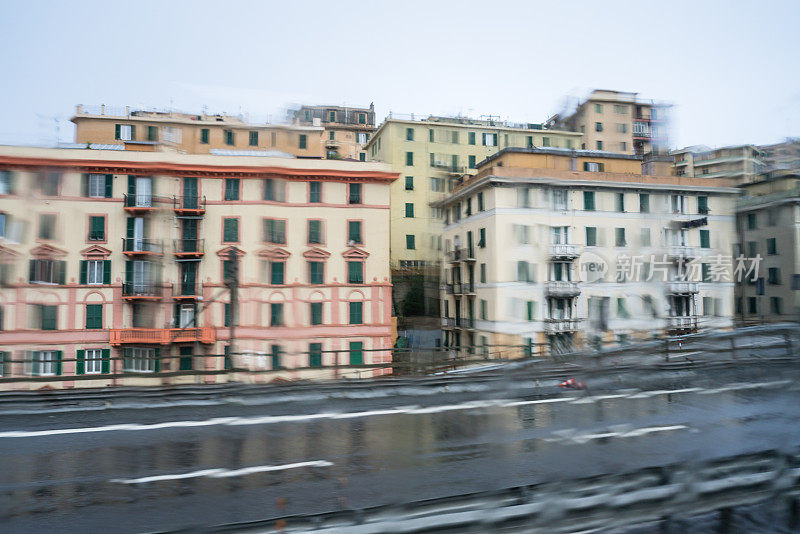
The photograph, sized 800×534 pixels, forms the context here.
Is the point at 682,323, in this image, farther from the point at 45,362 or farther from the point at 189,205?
the point at 45,362

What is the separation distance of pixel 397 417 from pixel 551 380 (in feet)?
3.92

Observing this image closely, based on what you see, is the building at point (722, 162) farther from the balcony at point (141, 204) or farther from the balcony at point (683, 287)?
the balcony at point (141, 204)

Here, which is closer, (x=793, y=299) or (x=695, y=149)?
(x=793, y=299)

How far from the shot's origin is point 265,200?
2.58 metres

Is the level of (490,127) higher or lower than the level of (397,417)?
higher

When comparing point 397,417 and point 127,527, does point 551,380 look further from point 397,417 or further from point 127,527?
point 127,527

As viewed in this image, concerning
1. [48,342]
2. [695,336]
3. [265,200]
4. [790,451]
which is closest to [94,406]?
[48,342]

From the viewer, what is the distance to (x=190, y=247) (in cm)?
261

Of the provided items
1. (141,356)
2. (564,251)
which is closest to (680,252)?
(564,251)

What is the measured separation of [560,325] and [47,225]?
249 centimetres

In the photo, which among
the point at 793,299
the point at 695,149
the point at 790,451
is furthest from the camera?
the point at 695,149

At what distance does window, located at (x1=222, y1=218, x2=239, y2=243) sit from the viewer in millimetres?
2537

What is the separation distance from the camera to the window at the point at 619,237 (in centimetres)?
229

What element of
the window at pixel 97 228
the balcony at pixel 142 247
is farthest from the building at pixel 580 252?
the window at pixel 97 228
